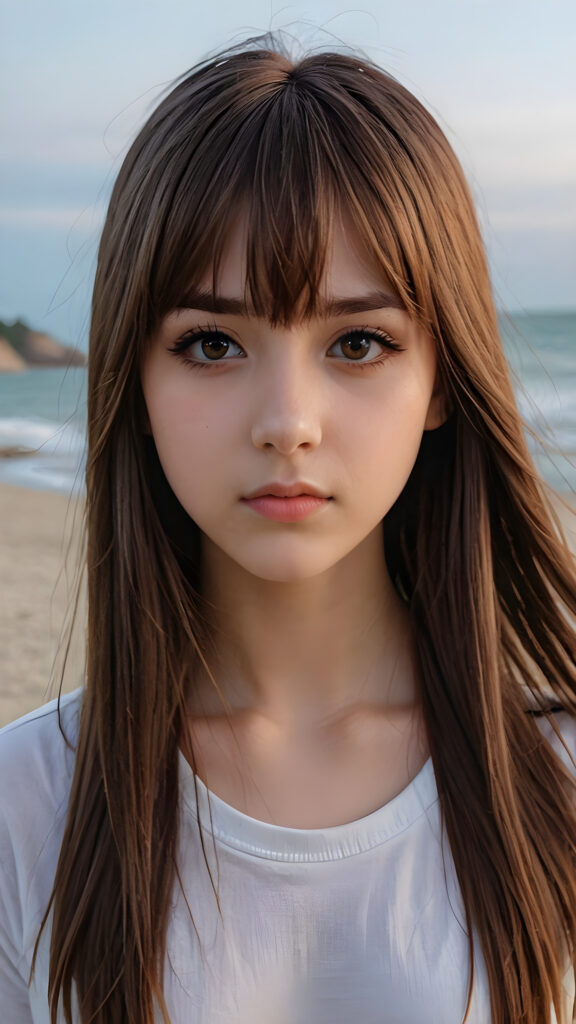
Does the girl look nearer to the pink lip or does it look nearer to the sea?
the pink lip

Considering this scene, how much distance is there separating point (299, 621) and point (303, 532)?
0.23 m

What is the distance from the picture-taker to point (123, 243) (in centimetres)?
132

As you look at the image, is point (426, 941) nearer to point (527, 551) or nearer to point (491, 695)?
point (491, 695)

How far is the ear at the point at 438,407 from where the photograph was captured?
4.59 feet

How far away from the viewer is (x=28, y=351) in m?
17.1

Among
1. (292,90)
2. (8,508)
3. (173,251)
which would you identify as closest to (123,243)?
(173,251)

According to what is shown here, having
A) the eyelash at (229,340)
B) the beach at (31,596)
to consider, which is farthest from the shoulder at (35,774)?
the beach at (31,596)

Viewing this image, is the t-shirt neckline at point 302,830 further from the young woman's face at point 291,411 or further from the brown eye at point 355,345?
the brown eye at point 355,345

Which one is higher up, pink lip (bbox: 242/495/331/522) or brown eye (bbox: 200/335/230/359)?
brown eye (bbox: 200/335/230/359)

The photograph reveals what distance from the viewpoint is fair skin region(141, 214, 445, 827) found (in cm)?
120

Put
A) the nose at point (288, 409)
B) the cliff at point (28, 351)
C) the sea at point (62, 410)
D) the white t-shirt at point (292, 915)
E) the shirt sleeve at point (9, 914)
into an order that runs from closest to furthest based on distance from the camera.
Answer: the nose at point (288, 409), the white t-shirt at point (292, 915), the shirt sleeve at point (9, 914), the sea at point (62, 410), the cliff at point (28, 351)

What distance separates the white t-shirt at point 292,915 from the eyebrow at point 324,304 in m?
0.55

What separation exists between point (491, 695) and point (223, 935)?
42cm

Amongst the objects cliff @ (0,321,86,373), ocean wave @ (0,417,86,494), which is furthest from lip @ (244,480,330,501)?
cliff @ (0,321,86,373)
